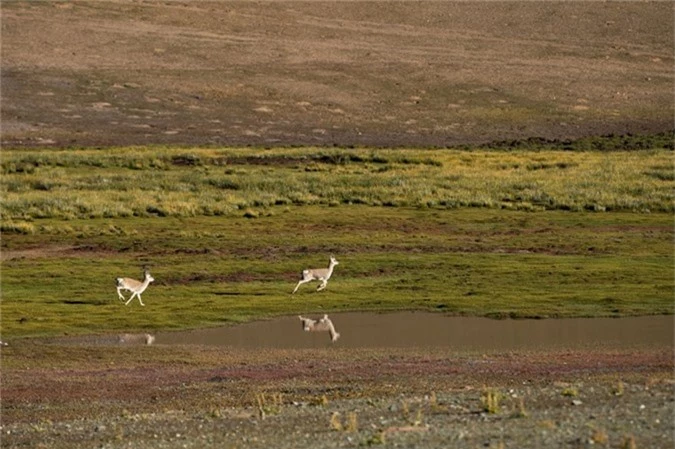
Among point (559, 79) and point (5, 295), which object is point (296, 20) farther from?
point (5, 295)

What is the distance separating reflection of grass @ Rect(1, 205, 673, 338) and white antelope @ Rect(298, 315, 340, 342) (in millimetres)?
1094

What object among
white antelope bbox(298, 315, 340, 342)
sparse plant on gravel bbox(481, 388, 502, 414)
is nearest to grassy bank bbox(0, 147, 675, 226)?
white antelope bbox(298, 315, 340, 342)

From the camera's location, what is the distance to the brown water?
101 ft

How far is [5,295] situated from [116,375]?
11.3 m

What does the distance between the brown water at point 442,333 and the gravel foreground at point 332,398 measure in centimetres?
129

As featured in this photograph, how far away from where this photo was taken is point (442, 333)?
32.3 meters

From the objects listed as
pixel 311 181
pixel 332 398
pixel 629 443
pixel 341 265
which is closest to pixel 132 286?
pixel 341 265

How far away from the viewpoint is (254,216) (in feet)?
170

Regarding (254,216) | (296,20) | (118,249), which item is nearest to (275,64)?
(296,20)

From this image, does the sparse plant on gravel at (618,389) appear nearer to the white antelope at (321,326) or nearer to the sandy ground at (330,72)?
the white antelope at (321,326)

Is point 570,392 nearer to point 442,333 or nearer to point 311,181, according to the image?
point 442,333

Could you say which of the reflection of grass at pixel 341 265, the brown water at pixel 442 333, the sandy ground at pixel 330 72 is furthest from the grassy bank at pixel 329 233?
the sandy ground at pixel 330 72

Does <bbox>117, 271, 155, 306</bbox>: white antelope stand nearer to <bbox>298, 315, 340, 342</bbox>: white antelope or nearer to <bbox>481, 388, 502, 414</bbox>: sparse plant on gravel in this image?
<bbox>298, 315, 340, 342</bbox>: white antelope

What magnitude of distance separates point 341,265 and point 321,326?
26.8ft
